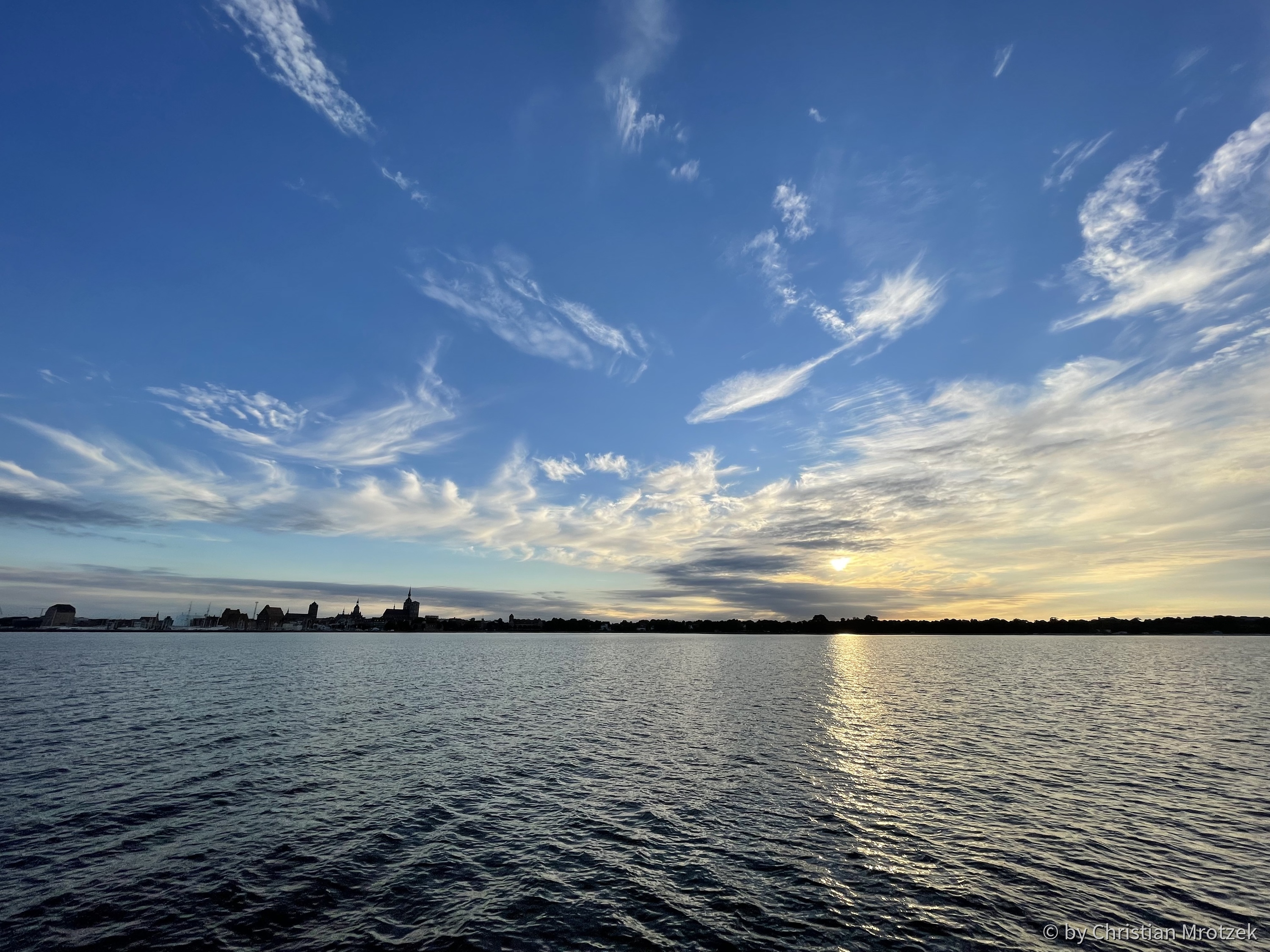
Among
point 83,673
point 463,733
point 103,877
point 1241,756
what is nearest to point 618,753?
point 463,733

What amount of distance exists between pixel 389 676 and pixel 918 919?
374 feet

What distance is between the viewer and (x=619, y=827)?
1235 inches

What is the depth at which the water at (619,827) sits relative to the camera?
21.6 meters

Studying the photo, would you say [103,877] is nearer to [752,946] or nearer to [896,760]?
[752,946]

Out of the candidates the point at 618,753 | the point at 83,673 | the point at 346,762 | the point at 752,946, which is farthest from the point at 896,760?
the point at 83,673

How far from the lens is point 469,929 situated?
21.1m

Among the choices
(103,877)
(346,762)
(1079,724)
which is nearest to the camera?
(103,877)

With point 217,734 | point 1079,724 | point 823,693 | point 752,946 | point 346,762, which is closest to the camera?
point 752,946

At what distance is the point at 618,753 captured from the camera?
157 feet

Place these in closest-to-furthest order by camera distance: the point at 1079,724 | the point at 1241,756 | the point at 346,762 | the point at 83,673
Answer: the point at 346,762
the point at 1241,756
the point at 1079,724
the point at 83,673

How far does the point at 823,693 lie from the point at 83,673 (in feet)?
457

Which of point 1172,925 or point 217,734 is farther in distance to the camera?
point 217,734

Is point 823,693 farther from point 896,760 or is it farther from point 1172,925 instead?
point 1172,925

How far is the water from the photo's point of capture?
21625mm
